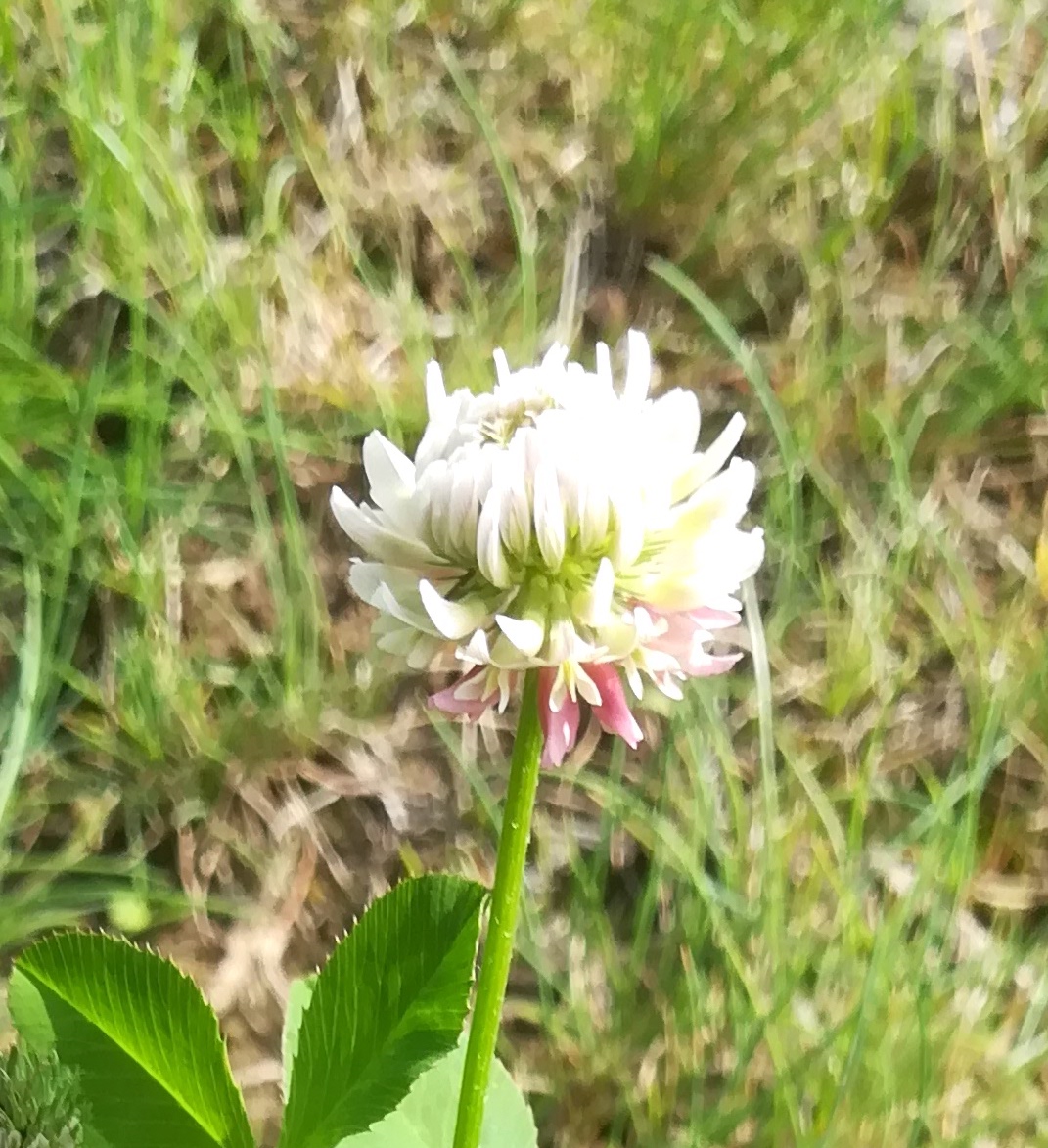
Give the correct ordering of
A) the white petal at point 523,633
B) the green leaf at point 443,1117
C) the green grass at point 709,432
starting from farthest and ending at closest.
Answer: the green grass at point 709,432, the green leaf at point 443,1117, the white petal at point 523,633

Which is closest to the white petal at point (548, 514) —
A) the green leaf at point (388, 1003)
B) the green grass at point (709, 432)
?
the green leaf at point (388, 1003)

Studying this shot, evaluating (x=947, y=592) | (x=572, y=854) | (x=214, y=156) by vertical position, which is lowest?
(x=572, y=854)

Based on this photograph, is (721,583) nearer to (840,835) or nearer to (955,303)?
(840,835)

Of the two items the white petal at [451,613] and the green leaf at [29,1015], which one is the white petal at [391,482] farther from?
the green leaf at [29,1015]

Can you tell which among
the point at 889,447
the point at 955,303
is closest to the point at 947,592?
the point at 889,447

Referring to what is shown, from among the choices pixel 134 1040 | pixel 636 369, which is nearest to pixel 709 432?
pixel 636 369

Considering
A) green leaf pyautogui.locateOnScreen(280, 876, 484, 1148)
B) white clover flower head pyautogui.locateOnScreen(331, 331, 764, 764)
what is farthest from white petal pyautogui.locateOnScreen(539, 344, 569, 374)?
green leaf pyautogui.locateOnScreen(280, 876, 484, 1148)
